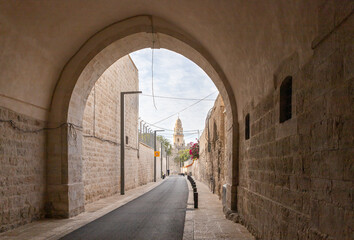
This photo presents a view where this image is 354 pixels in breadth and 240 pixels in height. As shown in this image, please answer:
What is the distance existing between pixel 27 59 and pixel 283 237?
643cm

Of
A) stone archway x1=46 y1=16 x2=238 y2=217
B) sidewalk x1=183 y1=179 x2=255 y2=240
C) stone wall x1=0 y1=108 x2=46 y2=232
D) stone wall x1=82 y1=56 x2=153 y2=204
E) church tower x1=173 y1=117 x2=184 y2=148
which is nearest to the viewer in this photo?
sidewalk x1=183 y1=179 x2=255 y2=240

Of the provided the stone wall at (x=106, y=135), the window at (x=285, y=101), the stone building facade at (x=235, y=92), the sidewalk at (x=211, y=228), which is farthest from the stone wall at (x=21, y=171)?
the window at (x=285, y=101)

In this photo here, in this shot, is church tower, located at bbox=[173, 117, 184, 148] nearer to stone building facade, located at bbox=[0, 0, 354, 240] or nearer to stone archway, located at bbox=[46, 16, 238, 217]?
stone building facade, located at bbox=[0, 0, 354, 240]

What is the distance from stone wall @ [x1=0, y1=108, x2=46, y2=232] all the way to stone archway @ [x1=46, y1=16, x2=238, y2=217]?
1.17ft

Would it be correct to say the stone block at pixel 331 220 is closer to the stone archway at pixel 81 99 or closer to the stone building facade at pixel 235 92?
the stone building facade at pixel 235 92

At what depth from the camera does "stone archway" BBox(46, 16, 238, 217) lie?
8.33 metres

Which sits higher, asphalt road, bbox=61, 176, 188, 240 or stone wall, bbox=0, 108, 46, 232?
stone wall, bbox=0, 108, 46, 232

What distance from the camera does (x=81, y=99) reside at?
9.59m

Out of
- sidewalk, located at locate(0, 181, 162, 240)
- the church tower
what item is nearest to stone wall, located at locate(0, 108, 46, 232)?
sidewalk, located at locate(0, 181, 162, 240)

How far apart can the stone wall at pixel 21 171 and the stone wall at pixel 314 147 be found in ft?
16.9

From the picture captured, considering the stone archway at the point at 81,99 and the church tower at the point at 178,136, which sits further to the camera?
the church tower at the point at 178,136

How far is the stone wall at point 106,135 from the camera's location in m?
11.5

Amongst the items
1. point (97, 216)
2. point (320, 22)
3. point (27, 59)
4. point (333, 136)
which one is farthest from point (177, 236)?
point (27, 59)

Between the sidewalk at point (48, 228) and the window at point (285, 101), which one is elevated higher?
the window at point (285, 101)
